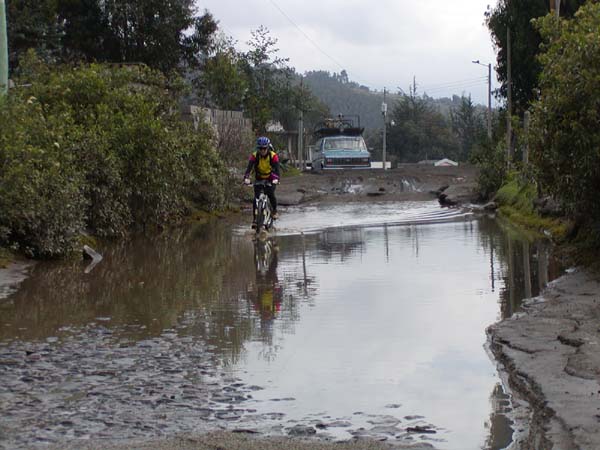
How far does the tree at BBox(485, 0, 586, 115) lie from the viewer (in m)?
41.9

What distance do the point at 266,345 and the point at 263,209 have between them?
41.6 feet

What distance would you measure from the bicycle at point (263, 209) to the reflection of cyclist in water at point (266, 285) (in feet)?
7.09

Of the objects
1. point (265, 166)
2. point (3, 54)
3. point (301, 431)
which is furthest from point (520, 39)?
point (301, 431)

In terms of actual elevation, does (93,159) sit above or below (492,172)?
above

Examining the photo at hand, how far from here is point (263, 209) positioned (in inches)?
871

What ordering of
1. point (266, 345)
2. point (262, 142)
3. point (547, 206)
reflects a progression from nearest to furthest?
point (266, 345) → point (262, 142) → point (547, 206)

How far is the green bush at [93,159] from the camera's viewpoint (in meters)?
16.0

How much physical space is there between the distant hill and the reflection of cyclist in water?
131 m

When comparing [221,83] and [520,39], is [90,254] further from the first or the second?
[221,83]

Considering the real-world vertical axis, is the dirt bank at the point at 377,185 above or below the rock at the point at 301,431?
above

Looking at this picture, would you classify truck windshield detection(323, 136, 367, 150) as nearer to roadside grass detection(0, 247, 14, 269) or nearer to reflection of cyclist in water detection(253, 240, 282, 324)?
reflection of cyclist in water detection(253, 240, 282, 324)

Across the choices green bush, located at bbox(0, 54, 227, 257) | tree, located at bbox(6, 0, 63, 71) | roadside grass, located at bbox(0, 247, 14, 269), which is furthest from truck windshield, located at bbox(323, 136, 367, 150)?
roadside grass, located at bbox(0, 247, 14, 269)

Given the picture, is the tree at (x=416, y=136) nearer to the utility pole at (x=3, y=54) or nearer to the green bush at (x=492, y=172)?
the green bush at (x=492, y=172)

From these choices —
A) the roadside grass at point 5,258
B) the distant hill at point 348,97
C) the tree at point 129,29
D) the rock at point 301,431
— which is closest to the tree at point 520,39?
the tree at point 129,29
